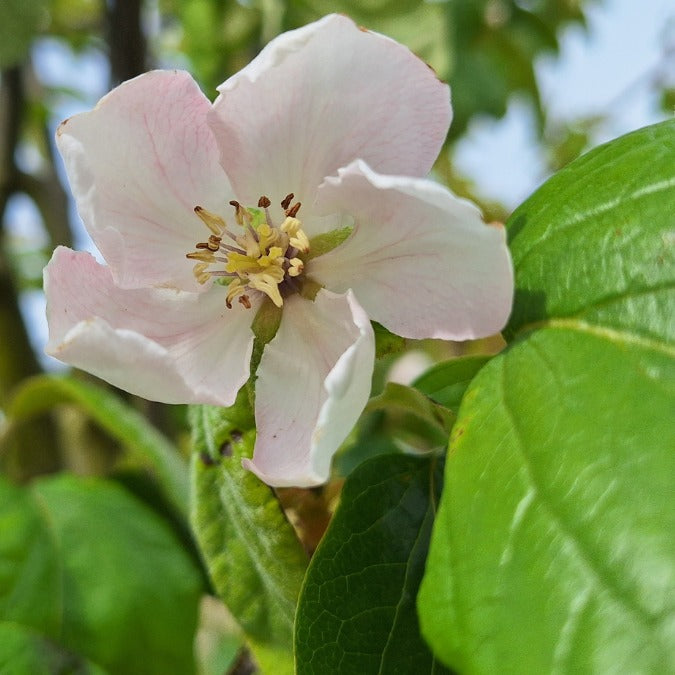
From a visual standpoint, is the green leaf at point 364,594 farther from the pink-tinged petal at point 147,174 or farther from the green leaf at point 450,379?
the pink-tinged petal at point 147,174

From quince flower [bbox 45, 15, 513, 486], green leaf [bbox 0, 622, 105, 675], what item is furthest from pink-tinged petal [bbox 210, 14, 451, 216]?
green leaf [bbox 0, 622, 105, 675]

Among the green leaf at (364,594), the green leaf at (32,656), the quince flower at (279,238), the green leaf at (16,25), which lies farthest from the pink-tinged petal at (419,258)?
the green leaf at (16,25)

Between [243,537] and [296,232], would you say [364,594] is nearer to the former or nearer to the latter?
[243,537]

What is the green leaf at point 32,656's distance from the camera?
0.63 metres

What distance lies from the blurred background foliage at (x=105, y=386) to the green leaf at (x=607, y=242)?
0.09m

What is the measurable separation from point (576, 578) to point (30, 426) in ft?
3.88

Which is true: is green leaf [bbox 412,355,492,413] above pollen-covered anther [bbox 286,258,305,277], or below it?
below

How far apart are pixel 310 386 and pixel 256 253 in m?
0.11

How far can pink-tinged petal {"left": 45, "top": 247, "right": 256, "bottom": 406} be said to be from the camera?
1.36 ft

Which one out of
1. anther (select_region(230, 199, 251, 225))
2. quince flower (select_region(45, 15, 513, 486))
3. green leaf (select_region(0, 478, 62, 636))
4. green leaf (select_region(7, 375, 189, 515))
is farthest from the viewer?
green leaf (select_region(7, 375, 189, 515))

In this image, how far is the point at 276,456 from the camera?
18.3 inches

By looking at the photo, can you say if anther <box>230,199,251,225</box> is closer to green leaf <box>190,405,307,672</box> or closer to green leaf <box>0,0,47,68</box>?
green leaf <box>190,405,307,672</box>

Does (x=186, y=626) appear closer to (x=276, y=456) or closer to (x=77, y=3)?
(x=276, y=456)

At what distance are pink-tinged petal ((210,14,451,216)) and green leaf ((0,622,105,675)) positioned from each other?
0.41 metres
